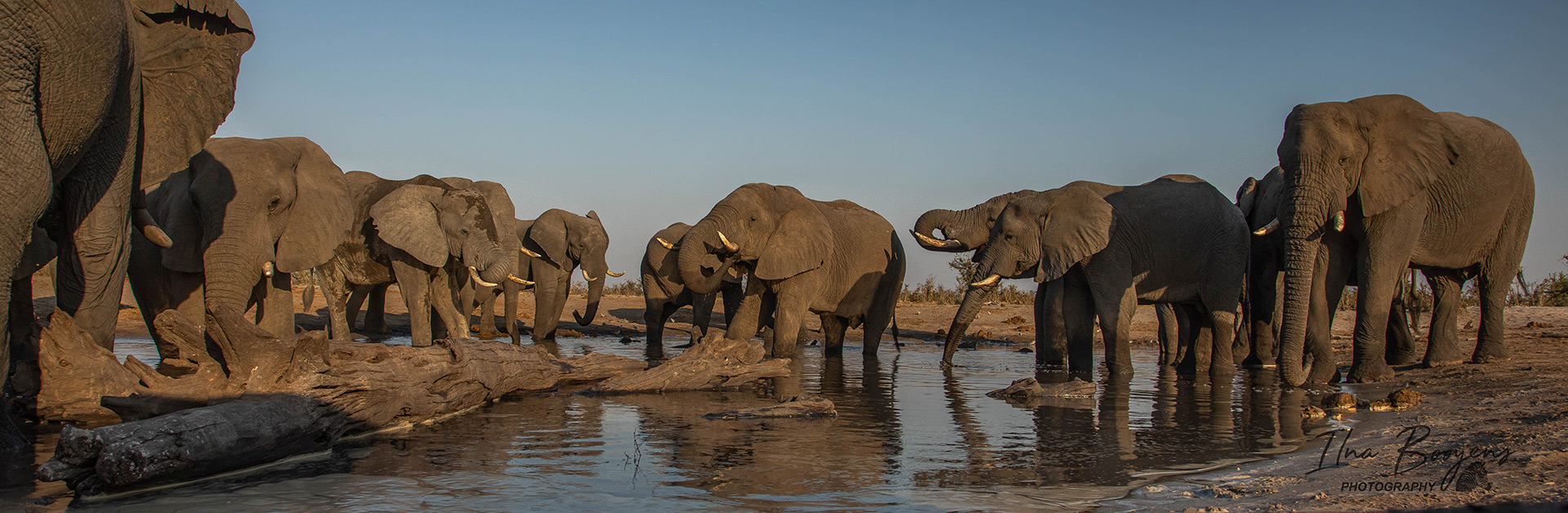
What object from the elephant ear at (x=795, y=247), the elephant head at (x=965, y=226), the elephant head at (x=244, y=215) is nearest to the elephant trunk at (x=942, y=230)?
the elephant head at (x=965, y=226)

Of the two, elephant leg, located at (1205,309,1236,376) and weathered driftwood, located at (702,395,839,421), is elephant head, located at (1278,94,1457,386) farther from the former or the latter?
weathered driftwood, located at (702,395,839,421)

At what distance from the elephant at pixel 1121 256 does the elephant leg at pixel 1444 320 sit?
6.21 ft

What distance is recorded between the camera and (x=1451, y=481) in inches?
157

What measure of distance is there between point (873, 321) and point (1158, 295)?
12.6 ft

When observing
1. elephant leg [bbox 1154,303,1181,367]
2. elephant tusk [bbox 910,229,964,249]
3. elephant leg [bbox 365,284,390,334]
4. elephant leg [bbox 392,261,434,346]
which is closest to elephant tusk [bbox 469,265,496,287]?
elephant leg [bbox 392,261,434,346]

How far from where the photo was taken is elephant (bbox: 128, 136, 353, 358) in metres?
8.09

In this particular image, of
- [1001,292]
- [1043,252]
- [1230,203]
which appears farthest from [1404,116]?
[1001,292]

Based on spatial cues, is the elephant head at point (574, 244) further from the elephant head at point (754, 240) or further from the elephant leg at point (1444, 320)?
the elephant leg at point (1444, 320)

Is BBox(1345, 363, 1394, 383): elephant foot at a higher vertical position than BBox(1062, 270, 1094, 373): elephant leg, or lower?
lower

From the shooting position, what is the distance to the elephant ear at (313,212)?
8883 millimetres

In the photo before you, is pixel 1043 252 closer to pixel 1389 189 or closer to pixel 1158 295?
Answer: pixel 1158 295

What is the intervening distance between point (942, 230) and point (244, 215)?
6.94 m

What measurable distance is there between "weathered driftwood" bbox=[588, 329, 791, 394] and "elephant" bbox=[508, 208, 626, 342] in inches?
318

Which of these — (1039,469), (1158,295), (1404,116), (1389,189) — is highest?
(1404,116)
